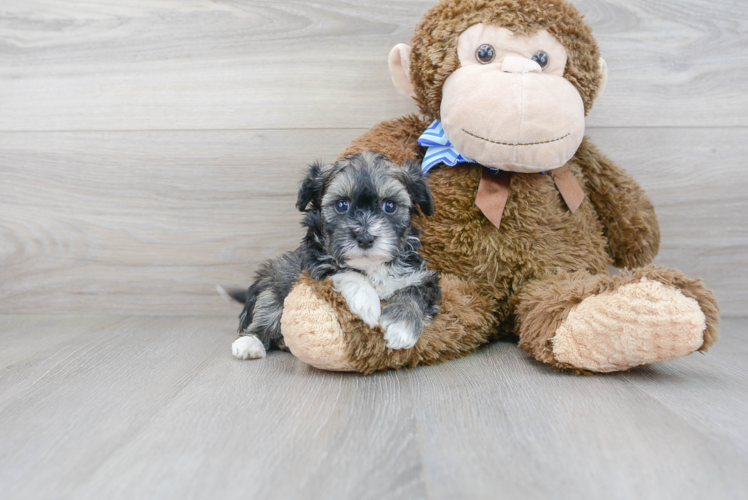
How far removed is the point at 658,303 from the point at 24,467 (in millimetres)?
1306

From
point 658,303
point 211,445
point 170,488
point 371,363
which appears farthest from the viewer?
point 371,363

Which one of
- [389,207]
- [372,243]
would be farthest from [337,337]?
[389,207]

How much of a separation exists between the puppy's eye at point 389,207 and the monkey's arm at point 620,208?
2.42 ft

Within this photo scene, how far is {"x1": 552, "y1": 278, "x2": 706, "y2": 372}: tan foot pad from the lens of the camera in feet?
4.19

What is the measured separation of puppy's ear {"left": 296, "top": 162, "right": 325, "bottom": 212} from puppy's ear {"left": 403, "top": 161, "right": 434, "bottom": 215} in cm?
23

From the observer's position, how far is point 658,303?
128cm

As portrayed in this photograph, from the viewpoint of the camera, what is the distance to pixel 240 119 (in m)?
2.12

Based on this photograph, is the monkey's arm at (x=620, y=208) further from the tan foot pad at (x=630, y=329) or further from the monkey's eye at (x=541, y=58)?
the tan foot pad at (x=630, y=329)

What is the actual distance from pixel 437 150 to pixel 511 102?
298 millimetres

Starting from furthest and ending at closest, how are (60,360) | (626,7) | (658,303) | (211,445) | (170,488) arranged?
(626,7)
(60,360)
(658,303)
(211,445)
(170,488)

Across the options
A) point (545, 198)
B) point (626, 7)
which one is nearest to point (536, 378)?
point (545, 198)

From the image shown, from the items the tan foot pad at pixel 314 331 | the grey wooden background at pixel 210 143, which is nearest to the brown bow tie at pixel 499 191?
the grey wooden background at pixel 210 143

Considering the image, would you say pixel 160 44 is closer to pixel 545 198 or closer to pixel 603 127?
pixel 545 198

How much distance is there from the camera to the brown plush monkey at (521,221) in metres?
1.35
